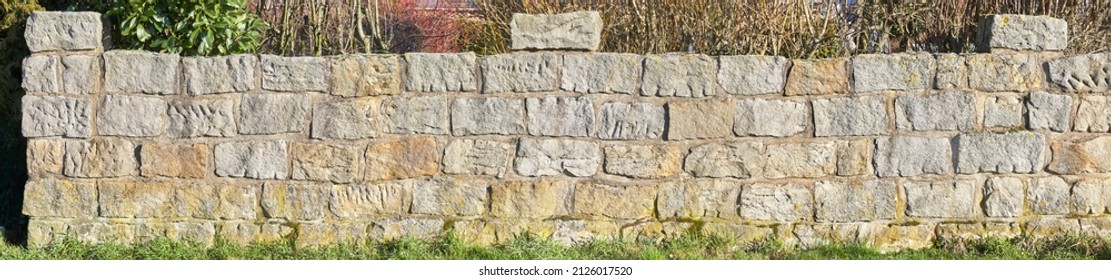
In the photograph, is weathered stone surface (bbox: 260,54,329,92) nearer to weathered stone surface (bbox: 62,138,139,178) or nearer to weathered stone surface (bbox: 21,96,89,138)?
weathered stone surface (bbox: 62,138,139,178)

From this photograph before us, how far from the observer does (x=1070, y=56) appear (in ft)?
19.5

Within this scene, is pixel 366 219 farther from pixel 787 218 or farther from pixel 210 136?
pixel 787 218

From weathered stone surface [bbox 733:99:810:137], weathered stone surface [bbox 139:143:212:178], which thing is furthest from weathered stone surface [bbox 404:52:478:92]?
weathered stone surface [bbox 733:99:810:137]

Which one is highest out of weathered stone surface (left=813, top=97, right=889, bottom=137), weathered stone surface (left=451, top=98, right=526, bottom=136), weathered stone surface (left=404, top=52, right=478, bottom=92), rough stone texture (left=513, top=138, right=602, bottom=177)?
weathered stone surface (left=404, top=52, right=478, bottom=92)

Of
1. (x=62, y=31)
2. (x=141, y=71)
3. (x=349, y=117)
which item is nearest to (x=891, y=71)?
(x=349, y=117)

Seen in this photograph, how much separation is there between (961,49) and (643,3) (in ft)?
5.96

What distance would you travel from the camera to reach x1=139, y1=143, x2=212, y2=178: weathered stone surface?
234 inches

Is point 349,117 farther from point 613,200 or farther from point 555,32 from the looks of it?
point 613,200

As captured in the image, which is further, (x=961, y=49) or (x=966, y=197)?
(x=961, y=49)

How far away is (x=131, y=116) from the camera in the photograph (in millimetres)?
5922

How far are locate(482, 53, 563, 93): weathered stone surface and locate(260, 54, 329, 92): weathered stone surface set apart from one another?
0.85 metres

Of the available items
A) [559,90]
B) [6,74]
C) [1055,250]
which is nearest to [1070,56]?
[1055,250]

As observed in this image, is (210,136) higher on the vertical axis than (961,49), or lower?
lower

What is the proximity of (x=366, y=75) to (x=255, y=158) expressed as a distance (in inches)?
29.1
